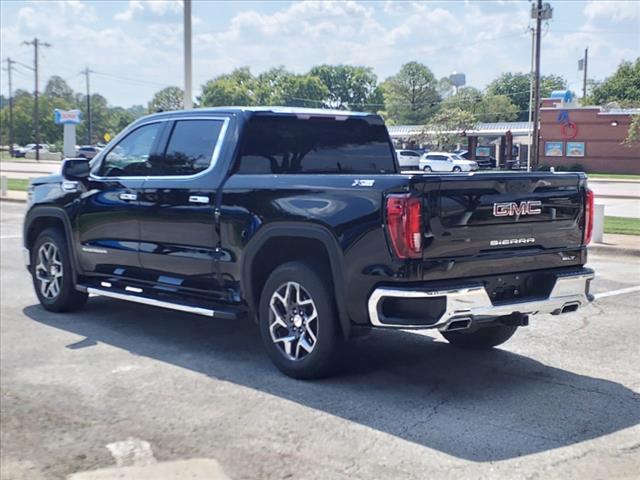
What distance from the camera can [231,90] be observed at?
103 meters

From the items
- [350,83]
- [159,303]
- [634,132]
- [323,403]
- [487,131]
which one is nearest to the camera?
[323,403]

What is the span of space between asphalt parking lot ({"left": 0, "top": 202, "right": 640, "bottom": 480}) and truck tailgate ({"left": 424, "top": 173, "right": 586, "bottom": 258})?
3.38 ft

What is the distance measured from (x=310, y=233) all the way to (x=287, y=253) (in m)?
0.54

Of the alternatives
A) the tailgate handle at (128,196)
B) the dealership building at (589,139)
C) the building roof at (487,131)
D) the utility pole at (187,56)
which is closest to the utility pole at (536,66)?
the dealership building at (589,139)

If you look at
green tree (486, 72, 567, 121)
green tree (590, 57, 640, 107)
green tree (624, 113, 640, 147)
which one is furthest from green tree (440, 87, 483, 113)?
green tree (624, 113, 640, 147)

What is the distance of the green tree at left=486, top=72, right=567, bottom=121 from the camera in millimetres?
111200

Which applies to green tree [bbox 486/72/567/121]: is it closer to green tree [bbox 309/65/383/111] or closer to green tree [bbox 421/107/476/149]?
green tree [bbox 309/65/383/111]

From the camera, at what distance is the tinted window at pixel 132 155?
743 centimetres

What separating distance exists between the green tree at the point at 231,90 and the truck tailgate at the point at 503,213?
90892mm

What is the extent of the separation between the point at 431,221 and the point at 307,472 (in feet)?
5.78

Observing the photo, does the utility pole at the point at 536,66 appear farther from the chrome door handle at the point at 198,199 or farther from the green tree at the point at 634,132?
the chrome door handle at the point at 198,199

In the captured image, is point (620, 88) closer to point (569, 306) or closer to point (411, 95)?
point (411, 95)

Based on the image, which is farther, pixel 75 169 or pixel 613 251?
pixel 613 251

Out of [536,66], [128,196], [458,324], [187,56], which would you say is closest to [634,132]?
[536,66]
